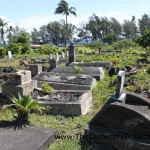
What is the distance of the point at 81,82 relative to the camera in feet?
29.2

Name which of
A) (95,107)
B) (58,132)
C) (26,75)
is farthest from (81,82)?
(58,132)

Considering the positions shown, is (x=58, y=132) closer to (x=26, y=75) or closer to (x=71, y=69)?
(x=26, y=75)

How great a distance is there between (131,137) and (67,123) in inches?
89.5

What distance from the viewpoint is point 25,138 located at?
4203 millimetres

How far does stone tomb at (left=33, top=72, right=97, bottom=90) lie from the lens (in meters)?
8.70

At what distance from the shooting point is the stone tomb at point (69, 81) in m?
8.70

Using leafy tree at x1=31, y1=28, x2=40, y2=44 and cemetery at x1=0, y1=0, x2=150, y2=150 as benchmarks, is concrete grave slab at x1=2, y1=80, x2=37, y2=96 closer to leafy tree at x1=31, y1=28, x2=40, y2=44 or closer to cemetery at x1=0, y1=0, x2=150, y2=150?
cemetery at x1=0, y1=0, x2=150, y2=150

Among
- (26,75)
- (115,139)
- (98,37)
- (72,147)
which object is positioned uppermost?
(98,37)

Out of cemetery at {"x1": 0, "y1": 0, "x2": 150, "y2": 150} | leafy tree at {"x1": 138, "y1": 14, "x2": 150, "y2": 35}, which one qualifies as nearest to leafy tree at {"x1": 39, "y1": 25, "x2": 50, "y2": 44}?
leafy tree at {"x1": 138, "y1": 14, "x2": 150, "y2": 35}

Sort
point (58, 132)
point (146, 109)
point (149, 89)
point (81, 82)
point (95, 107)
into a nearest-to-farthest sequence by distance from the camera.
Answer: point (146, 109), point (58, 132), point (95, 107), point (149, 89), point (81, 82)

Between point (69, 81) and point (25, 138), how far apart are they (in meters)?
5.11

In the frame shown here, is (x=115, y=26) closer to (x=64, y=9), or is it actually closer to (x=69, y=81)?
(x=64, y=9)

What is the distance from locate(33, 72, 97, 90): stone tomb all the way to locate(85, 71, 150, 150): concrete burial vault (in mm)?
4028

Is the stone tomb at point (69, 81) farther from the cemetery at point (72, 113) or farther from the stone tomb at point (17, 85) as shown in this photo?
the stone tomb at point (17, 85)
